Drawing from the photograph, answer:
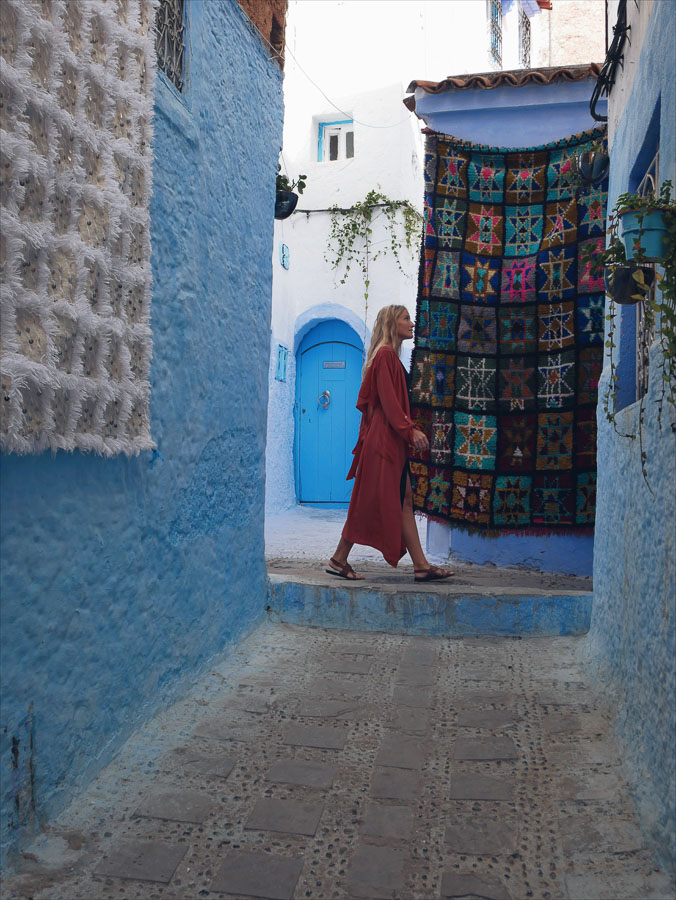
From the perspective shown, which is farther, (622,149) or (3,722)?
(622,149)

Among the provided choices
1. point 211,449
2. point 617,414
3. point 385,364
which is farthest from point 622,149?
point 211,449

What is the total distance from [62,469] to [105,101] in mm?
1185

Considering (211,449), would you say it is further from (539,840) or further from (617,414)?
(539,840)

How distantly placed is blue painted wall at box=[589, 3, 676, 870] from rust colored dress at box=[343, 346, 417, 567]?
4.47 feet

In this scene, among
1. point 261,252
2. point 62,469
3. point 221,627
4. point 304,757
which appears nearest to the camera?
point 62,469

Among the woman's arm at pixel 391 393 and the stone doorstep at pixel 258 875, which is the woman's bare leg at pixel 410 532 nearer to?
the woman's arm at pixel 391 393

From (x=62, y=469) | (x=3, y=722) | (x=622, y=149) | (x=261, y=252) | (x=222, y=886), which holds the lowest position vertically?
(x=222, y=886)

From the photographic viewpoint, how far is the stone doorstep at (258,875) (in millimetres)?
2053

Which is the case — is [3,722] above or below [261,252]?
below

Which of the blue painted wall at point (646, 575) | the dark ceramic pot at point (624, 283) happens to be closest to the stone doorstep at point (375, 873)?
the blue painted wall at point (646, 575)

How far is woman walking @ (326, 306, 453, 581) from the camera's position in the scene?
16.0 feet

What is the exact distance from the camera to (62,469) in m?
2.45

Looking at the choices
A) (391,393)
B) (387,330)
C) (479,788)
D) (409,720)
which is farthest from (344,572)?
(479,788)

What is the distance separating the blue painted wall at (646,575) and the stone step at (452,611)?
65 centimetres
